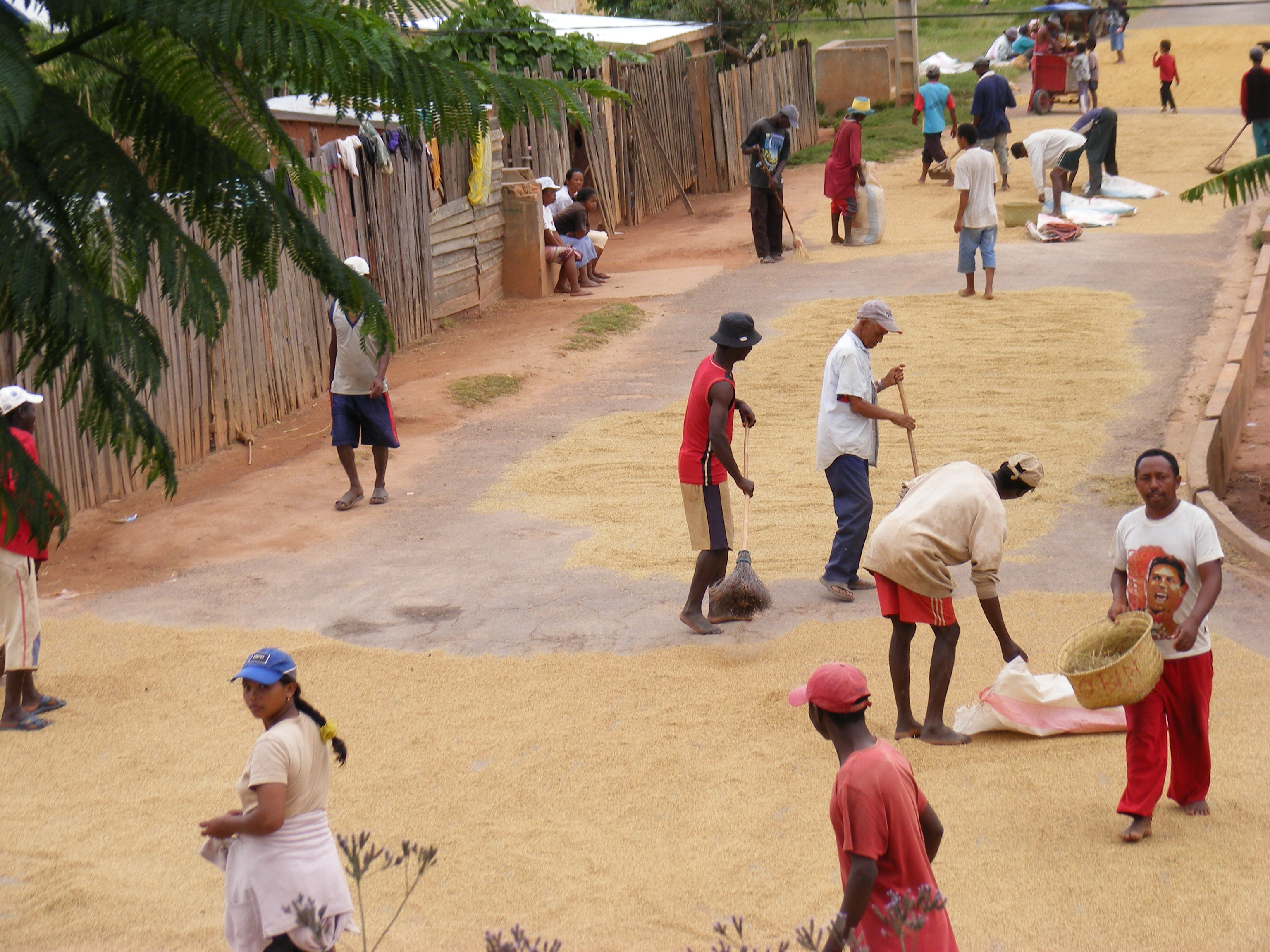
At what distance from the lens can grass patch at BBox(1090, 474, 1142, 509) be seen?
9.24m

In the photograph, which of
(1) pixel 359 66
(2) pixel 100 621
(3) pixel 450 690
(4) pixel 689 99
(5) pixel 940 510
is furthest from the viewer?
(4) pixel 689 99

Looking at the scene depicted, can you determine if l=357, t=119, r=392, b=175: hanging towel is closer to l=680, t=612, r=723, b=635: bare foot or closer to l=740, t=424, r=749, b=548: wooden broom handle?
l=740, t=424, r=749, b=548: wooden broom handle

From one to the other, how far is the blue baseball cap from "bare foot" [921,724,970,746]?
332 cm

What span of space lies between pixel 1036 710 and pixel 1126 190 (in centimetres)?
1710

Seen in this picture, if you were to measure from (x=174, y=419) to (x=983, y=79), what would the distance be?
1435 cm

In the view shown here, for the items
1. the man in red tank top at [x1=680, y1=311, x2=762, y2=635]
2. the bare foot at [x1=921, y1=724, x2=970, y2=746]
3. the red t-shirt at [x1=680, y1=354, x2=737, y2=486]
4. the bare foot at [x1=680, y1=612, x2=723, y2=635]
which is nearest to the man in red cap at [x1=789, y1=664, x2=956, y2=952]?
the bare foot at [x1=921, y1=724, x2=970, y2=746]

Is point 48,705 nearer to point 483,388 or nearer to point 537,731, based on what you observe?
point 537,731

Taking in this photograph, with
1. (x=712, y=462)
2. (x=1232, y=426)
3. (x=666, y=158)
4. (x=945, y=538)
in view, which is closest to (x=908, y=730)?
(x=945, y=538)

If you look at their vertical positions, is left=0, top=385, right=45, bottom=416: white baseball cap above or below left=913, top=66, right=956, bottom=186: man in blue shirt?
below

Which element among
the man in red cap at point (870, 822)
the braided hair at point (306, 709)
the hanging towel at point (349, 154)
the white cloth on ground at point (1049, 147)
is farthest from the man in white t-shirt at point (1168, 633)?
the white cloth on ground at point (1049, 147)

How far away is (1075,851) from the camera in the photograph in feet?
16.5

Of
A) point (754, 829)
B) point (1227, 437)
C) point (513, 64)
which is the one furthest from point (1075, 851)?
point (513, 64)

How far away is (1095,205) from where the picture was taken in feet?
65.8

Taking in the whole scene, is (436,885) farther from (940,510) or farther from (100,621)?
(100,621)
